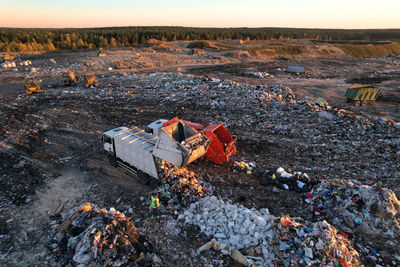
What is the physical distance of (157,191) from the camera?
24.0 feet

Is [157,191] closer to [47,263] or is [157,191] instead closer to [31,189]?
[47,263]

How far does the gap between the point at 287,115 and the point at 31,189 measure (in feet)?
40.8

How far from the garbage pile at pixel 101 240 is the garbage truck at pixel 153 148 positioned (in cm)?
202

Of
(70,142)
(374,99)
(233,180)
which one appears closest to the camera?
(233,180)

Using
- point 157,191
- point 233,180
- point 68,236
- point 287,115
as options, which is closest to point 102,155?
point 157,191

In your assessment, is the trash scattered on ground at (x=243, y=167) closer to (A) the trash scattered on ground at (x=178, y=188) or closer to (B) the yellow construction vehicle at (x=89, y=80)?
(A) the trash scattered on ground at (x=178, y=188)

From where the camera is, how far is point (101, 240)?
16.7ft

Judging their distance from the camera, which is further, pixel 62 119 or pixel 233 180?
pixel 62 119

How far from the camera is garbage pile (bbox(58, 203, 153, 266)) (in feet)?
16.3

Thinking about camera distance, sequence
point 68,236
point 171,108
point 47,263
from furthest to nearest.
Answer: point 171,108, point 68,236, point 47,263

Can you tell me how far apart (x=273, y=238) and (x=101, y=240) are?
3.77m

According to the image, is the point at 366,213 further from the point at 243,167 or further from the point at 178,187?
the point at 178,187

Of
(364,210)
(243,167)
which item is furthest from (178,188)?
(364,210)

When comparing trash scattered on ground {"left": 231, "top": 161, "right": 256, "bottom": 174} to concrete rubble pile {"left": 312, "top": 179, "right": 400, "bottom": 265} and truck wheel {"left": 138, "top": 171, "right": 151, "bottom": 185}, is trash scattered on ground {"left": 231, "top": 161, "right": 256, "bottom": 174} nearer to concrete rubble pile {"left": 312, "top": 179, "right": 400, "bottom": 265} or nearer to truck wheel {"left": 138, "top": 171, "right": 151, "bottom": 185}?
concrete rubble pile {"left": 312, "top": 179, "right": 400, "bottom": 265}
